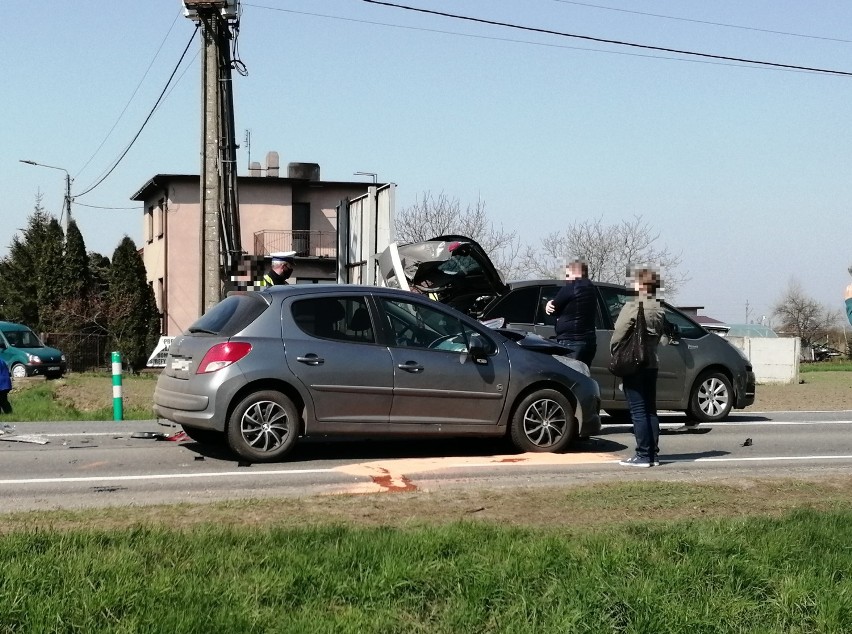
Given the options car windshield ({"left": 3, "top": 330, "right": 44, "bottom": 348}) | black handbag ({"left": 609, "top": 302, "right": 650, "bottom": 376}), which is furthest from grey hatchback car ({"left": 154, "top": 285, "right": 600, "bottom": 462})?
car windshield ({"left": 3, "top": 330, "right": 44, "bottom": 348})

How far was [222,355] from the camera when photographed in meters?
9.47

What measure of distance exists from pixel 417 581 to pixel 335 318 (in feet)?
16.4

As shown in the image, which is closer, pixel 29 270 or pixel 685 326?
pixel 685 326

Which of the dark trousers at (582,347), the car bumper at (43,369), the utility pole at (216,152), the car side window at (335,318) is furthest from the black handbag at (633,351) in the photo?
the car bumper at (43,369)

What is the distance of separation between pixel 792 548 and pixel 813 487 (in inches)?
102

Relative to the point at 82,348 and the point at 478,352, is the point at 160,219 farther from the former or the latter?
the point at 478,352

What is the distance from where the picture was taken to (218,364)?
31.0ft

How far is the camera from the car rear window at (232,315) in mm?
9742

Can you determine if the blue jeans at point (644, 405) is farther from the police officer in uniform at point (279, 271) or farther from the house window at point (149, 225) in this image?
the house window at point (149, 225)

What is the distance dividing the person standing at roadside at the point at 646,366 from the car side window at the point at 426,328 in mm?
1372

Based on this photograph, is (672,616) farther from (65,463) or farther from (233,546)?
(65,463)

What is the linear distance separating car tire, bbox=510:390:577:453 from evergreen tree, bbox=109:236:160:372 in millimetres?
32414

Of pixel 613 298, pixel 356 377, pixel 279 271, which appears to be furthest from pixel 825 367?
pixel 356 377

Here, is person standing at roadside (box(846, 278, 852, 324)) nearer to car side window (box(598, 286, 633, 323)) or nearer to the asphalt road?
the asphalt road
